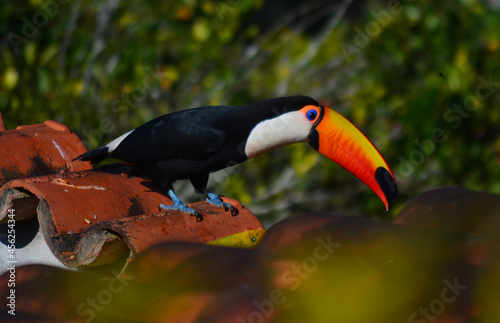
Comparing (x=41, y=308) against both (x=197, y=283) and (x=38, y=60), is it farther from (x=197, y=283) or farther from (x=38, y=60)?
(x=38, y=60)

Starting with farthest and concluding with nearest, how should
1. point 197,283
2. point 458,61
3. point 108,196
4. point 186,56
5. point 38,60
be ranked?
point 38,60, point 186,56, point 458,61, point 108,196, point 197,283

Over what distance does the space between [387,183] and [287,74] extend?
7.56ft

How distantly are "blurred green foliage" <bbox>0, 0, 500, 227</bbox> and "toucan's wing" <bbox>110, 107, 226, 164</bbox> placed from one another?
5.95 feet

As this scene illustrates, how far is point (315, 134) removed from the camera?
2.72 m

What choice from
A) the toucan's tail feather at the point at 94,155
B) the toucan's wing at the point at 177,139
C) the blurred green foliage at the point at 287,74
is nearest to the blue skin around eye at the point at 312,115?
the toucan's wing at the point at 177,139

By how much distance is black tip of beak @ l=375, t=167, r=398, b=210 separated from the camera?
2395 mm

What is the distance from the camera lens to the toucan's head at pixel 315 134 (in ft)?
8.43

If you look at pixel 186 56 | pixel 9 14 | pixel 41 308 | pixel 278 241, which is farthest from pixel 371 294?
pixel 9 14

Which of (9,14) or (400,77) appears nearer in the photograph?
(400,77)

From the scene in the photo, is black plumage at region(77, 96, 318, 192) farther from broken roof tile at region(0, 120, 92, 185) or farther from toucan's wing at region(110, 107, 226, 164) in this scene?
broken roof tile at region(0, 120, 92, 185)

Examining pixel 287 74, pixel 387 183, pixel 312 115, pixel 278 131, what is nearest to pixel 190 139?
pixel 278 131

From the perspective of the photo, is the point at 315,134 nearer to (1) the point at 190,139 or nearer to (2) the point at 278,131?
(2) the point at 278,131

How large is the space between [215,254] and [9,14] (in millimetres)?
4505

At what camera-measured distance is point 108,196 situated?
6.50 feet
